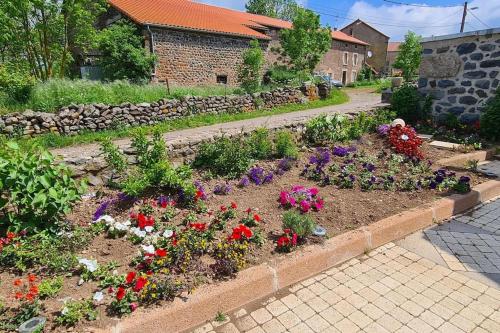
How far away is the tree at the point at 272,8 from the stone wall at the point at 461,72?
4274 centimetres

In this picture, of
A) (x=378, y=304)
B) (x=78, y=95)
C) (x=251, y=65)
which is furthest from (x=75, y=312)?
(x=251, y=65)

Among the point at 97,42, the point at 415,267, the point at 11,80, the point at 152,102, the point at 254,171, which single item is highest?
the point at 97,42

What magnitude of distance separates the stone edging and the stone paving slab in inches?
3.7

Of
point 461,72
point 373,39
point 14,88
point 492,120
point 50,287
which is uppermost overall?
point 373,39

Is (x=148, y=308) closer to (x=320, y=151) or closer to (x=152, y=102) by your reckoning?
(x=320, y=151)

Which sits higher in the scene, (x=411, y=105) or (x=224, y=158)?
(x=411, y=105)

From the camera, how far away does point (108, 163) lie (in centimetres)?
447

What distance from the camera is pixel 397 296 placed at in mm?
2768

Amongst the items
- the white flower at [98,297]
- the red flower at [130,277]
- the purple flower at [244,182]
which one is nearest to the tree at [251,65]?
the purple flower at [244,182]

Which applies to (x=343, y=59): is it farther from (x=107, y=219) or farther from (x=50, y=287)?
(x=50, y=287)

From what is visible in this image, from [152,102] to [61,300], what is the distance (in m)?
7.52

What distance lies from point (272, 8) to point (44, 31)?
42394mm

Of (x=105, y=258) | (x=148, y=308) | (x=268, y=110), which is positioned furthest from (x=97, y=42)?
(x=148, y=308)

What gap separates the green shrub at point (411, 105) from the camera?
8.16 metres
